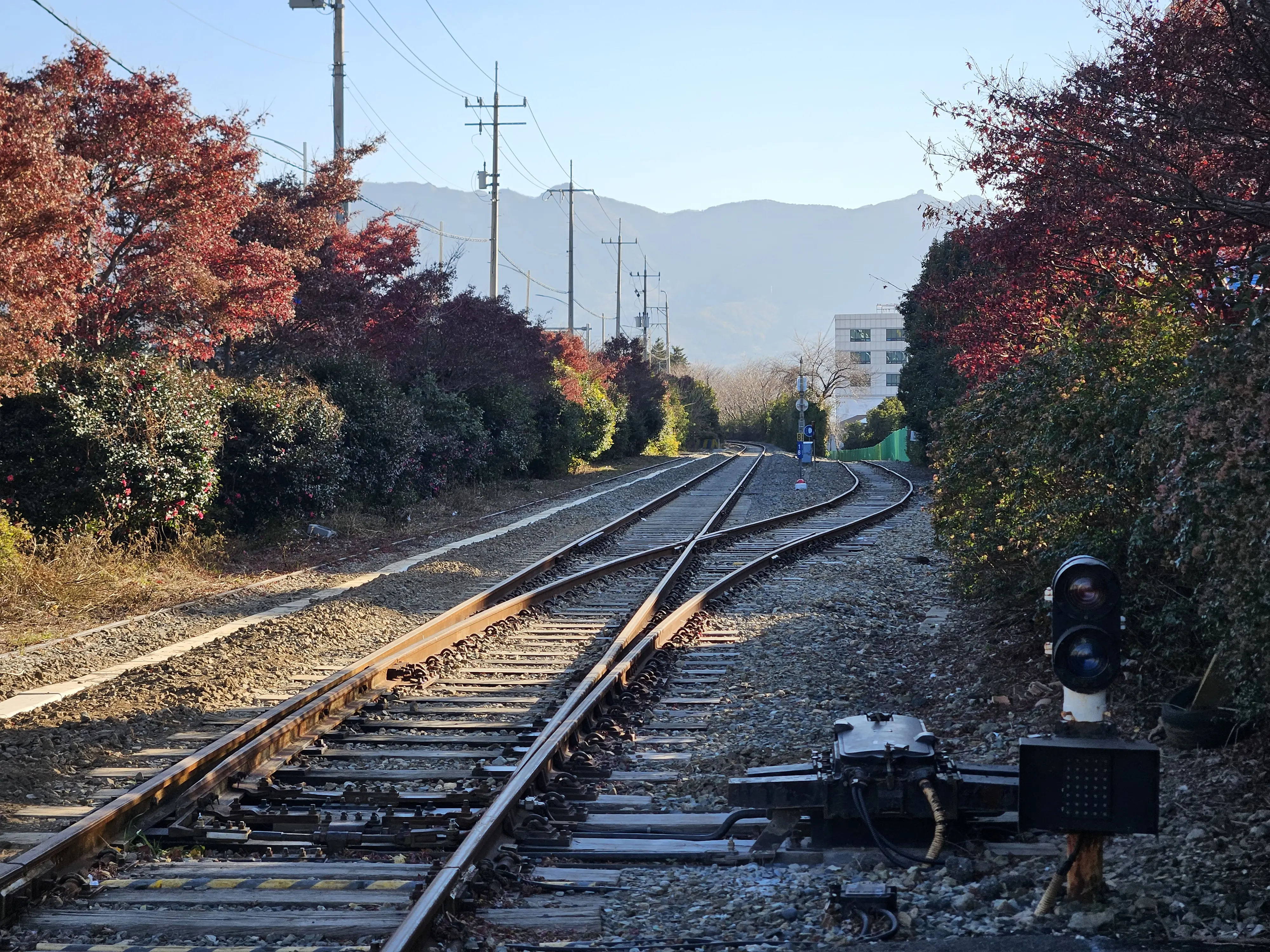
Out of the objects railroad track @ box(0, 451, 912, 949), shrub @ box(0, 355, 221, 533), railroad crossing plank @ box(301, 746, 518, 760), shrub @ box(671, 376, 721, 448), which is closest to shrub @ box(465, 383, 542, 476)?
shrub @ box(0, 355, 221, 533)

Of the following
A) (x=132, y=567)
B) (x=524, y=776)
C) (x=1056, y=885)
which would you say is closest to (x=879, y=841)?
(x=1056, y=885)

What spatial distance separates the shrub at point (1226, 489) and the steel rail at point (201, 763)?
517 cm

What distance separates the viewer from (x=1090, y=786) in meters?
4.78

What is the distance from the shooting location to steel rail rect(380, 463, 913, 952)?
4.62 metres

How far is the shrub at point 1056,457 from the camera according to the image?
789cm

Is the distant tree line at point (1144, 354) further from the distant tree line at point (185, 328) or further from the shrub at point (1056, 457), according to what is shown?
the distant tree line at point (185, 328)

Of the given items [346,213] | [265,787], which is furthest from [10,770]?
[346,213]

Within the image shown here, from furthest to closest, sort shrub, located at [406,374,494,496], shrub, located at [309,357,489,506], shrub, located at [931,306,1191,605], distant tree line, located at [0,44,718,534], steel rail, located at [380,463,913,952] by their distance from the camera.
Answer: shrub, located at [406,374,494,496] < shrub, located at [309,357,489,506] < distant tree line, located at [0,44,718,534] < shrub, located at [931,306,1191,605] < steel rail, located at [380,463,913,952]

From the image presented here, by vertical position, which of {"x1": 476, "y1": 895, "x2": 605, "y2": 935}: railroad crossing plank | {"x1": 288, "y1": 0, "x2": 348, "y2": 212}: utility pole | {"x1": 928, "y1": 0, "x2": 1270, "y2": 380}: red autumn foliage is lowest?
{"x1": 476, "y1": 895, "x2": 605, "y2": 935}: railroad crossing plank

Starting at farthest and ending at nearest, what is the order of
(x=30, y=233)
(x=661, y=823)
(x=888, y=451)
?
(x=888, y=451), (x=30, y=233), (x=661, y=823)

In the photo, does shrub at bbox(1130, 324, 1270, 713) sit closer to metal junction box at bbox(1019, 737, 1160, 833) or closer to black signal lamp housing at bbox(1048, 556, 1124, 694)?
black signal lamp housing at bbox(1048, 556, 1124, 694)

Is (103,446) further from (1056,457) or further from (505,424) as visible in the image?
(505,424)

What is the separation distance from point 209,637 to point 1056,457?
24.6 feet

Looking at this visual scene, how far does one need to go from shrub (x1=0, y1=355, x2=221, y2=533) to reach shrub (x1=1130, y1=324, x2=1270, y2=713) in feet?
38.9
